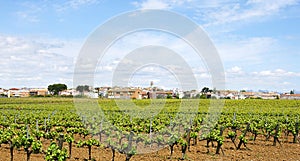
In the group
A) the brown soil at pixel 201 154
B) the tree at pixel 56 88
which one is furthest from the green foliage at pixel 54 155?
the tree at pixel 56 88

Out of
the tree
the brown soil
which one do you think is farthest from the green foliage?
the tree

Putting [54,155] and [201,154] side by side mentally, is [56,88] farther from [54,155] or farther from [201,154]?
[54,155]

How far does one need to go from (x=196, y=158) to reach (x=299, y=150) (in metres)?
6.12

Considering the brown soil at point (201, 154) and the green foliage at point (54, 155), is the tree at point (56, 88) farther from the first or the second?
the green foliage at point (54, 155)

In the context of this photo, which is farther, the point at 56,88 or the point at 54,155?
the point at 56,88

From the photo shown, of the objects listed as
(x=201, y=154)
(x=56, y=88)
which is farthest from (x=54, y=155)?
(x=56, y=88)

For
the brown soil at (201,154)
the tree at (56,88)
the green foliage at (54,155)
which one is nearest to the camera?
the green foliage at (54,155)

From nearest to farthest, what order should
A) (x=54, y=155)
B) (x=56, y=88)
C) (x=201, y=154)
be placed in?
(x=54, y=155) → (x=201, y=154) → (x=56, y=88)

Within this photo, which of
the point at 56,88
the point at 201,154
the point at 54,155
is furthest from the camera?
the point at 56,88

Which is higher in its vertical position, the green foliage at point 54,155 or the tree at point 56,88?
the tree at point 56,88

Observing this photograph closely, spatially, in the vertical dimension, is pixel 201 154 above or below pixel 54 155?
below

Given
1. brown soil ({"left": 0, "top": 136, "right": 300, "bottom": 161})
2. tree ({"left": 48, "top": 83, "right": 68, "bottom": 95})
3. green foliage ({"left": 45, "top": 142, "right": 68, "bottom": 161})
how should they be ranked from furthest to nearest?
tree ({"left": 48, "top": 83, "right": 68, "bottom": 95}) < brown soil ({"left": 0, "top": 136, "right": 300, "bottom": 161}) < green foliage ({"left": 45, "top": 142, "right": 68, "bottom": 161})

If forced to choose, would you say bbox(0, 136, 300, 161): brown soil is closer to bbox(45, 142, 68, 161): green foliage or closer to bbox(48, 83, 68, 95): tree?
bbox(45, 142, 68, 161): green foliage

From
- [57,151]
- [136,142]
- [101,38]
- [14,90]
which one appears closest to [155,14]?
[101,38]
